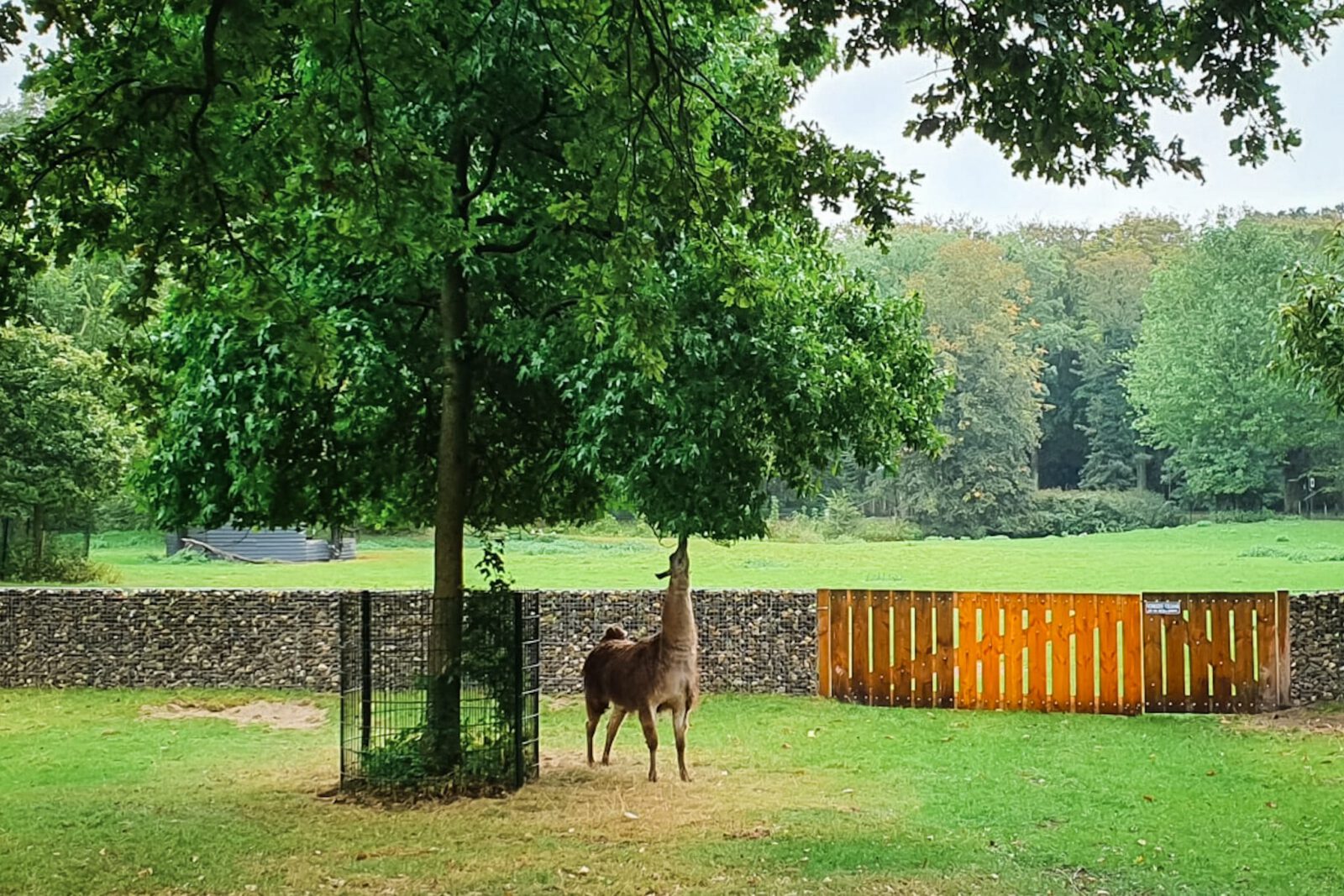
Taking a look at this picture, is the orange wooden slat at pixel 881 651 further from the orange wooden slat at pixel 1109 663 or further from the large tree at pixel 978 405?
the large tree at pixel 978 405

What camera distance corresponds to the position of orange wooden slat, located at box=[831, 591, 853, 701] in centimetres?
1504

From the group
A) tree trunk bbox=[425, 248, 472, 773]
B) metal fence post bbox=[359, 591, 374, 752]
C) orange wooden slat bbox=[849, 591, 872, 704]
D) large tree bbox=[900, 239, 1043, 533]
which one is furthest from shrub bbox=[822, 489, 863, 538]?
metal fence post bbox=[359, 591, 374, 752]

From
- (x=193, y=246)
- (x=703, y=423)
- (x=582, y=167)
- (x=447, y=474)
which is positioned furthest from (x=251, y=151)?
(x=703, y=423)

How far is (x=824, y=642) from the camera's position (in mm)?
15195

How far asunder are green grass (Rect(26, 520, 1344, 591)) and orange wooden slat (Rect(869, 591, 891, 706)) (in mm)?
10295

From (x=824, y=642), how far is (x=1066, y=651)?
9.36 feet

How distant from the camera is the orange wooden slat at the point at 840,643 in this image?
15.0 metres

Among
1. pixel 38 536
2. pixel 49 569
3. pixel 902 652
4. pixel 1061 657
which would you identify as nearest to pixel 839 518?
pixel 49 569

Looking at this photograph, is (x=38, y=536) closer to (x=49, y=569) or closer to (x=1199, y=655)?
(x=49, y=569)

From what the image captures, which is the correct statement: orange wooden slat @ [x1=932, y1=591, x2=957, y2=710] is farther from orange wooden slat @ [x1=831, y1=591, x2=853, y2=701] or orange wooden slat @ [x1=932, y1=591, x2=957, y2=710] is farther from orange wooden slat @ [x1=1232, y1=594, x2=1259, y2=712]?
orange wooden slat @ [x1=1232, y1=594, x2=1259, y2=712]

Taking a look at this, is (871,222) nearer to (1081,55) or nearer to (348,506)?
(1081,55)

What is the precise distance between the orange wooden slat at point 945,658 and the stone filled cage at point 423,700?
6260 millimetres

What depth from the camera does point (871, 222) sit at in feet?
25.8

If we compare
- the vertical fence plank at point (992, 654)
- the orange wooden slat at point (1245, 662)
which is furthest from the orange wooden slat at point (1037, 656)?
the orange wooden slat at point (1245, 662)
